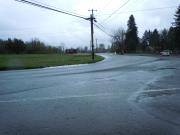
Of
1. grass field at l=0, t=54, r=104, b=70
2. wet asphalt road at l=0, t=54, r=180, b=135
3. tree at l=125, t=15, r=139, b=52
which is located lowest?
grass field at l=0, t=54, r=104, b=70

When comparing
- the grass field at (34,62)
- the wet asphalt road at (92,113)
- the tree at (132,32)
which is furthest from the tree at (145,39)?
the wet asphalt road at (92,113)

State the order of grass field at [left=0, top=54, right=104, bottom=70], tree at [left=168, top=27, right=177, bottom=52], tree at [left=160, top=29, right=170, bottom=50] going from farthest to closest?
tree at [left=160, top=29, right=170, bottom=50], tree at [left=168, top=27, right=177, bottom=52], grass field at [left=0, top=54, right=104, bottom=70]

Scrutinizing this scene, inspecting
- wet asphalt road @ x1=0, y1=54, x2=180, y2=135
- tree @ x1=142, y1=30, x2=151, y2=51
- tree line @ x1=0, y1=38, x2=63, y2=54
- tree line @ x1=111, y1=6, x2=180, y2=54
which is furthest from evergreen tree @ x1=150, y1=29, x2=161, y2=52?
wet asphalt road @ x1=0, y1=54, x2=180, y2=135

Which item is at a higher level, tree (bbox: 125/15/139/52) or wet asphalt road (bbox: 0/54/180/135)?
tree (bbox: 125/15/139/52)

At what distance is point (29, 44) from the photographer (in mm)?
130500

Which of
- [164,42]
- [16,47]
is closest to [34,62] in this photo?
[16,47]

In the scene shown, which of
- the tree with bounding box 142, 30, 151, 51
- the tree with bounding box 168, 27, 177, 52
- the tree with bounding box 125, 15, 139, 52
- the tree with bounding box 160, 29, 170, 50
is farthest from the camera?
the tree with bounding box 142, 30, 151, 51

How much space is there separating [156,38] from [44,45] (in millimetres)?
49764

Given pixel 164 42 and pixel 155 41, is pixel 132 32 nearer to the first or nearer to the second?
pixel 155 41

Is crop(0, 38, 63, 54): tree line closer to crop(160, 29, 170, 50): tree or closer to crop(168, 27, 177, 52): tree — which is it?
crop(160, 29, 170, 50): tree

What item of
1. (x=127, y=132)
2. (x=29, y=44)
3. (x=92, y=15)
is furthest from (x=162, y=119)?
(x=29, y=44)

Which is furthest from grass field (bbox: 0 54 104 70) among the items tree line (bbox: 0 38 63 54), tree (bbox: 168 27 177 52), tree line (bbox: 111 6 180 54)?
tree line (bbox: 111 6 180 54)

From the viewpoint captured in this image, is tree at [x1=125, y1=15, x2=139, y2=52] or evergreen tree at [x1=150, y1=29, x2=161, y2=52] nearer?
evergreen tree at [x1=150, y1=29, x2=161, y2=52]

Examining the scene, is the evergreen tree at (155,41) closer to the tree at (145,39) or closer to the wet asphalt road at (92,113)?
the tree at (145,39)
